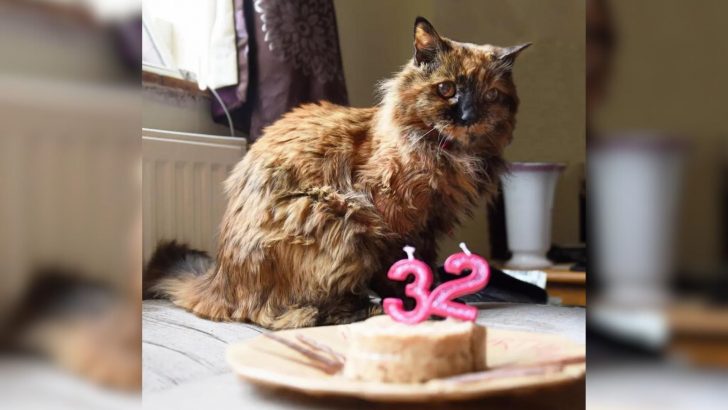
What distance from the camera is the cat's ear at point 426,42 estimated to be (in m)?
0.99

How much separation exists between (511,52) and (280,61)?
426 mm

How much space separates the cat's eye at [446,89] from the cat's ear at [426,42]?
0.05 m

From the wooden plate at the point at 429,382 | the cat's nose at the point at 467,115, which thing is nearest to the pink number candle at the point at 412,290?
the wooden plate at the point at 429,382

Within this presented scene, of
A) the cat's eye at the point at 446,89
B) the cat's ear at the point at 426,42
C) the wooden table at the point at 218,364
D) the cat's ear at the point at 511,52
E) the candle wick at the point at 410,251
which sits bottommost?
the wooden table at the point at 218,364

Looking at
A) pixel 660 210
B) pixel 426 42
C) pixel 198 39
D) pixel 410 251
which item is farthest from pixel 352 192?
pixel 660 210

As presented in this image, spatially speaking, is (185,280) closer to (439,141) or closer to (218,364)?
(218,364)

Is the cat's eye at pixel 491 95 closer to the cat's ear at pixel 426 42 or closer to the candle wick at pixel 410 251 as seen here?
the cat's ear at pixel 426 42

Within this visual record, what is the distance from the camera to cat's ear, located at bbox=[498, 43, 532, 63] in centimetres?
95

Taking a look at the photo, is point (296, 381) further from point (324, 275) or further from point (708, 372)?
point (708, 372)

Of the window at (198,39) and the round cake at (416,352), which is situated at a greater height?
the window at (198,39)

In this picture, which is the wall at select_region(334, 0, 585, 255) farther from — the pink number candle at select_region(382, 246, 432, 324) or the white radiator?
the white radiator

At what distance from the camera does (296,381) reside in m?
0.83

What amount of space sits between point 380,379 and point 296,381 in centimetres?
12

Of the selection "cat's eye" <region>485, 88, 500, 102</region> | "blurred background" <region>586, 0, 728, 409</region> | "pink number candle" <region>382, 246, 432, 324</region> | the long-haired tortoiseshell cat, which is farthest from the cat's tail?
"blurred background" <region>586, 0, 728, 409</region>
